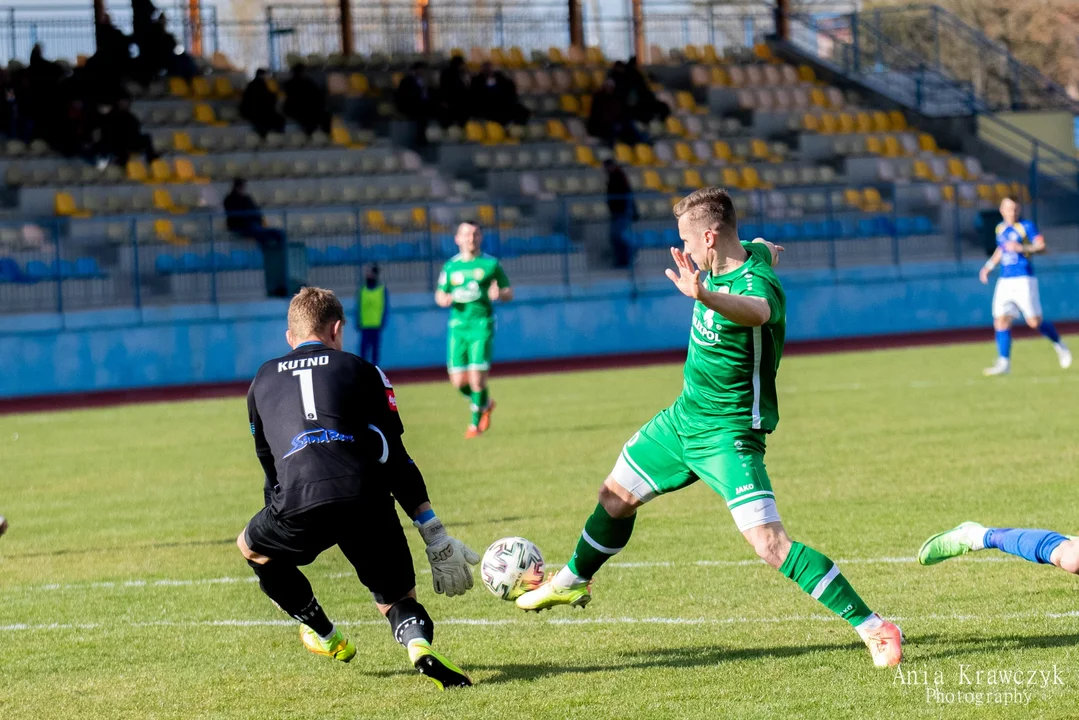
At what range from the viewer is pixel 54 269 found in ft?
74.6

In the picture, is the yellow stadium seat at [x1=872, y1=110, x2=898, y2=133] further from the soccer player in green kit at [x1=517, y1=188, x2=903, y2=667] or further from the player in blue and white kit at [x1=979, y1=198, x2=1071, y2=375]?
the soccer player in green kit at [x1=517, y1=188, x2=903, y2=667]

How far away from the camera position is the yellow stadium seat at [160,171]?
27109 mm

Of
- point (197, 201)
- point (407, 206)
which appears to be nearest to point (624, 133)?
point (407, 206)

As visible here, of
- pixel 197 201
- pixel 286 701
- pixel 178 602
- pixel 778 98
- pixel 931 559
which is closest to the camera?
pixel 286 701

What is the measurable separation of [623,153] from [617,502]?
2570 centimetres

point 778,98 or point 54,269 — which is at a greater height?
point 778,98

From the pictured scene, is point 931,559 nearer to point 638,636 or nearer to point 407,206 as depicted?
point 638,636

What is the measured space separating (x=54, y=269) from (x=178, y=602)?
643 inches

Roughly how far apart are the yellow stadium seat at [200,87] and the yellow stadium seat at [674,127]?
9.80 metres

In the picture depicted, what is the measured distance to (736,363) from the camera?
5949mm

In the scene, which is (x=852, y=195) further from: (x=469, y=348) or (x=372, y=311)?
(x=469, y=348)

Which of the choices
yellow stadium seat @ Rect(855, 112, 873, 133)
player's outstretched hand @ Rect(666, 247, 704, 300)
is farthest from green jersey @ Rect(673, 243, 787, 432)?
yellow stadium seat @ Rect(855, 112, 873, 133)

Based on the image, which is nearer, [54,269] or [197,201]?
[54,269]

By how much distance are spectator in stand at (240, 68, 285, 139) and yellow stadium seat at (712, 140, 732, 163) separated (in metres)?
9.37
